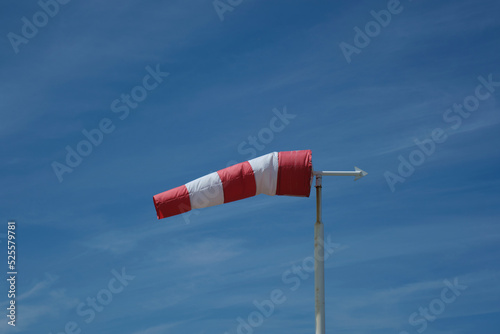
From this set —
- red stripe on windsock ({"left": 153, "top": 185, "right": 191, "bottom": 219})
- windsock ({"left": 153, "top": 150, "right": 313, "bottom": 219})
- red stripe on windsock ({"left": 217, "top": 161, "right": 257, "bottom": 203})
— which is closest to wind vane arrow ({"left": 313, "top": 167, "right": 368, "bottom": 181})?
windsock ({"left": 153, "top": 150, "right": 313, "bottom": 219})

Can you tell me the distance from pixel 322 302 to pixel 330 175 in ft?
9.75

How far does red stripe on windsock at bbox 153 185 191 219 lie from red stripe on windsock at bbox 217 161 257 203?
3.10ft

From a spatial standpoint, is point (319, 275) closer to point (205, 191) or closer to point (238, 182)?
point (238, 182)

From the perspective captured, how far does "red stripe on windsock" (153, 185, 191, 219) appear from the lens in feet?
55.8

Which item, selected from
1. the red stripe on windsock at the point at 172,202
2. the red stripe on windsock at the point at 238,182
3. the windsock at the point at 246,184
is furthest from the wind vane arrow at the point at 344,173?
the red stripe on windsock at the point at 172,202

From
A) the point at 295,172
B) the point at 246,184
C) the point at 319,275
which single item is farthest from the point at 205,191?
the point at 319,275

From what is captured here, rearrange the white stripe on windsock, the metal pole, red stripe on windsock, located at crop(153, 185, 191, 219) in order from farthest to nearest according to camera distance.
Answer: the white stripe on windsock < red stripe on windsock, located at crop(153, 185, 191, 219) < the metal pole

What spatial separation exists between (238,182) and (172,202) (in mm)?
1620

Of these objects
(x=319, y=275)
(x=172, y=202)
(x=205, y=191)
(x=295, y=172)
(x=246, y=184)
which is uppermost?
(x=295, y=172)

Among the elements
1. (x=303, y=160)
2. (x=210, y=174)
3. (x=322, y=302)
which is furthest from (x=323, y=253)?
(x=210, y=174)

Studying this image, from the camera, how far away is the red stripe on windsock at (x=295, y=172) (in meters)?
17.1

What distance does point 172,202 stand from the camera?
17.0 m

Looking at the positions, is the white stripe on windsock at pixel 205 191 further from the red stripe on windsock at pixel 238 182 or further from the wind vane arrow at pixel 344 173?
the wind vane arrow at pixel 344 173

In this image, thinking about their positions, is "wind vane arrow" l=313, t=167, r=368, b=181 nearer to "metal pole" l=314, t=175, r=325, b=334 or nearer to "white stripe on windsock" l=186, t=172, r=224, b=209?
"metal pole" l=314, t=175, r=325, b=334
